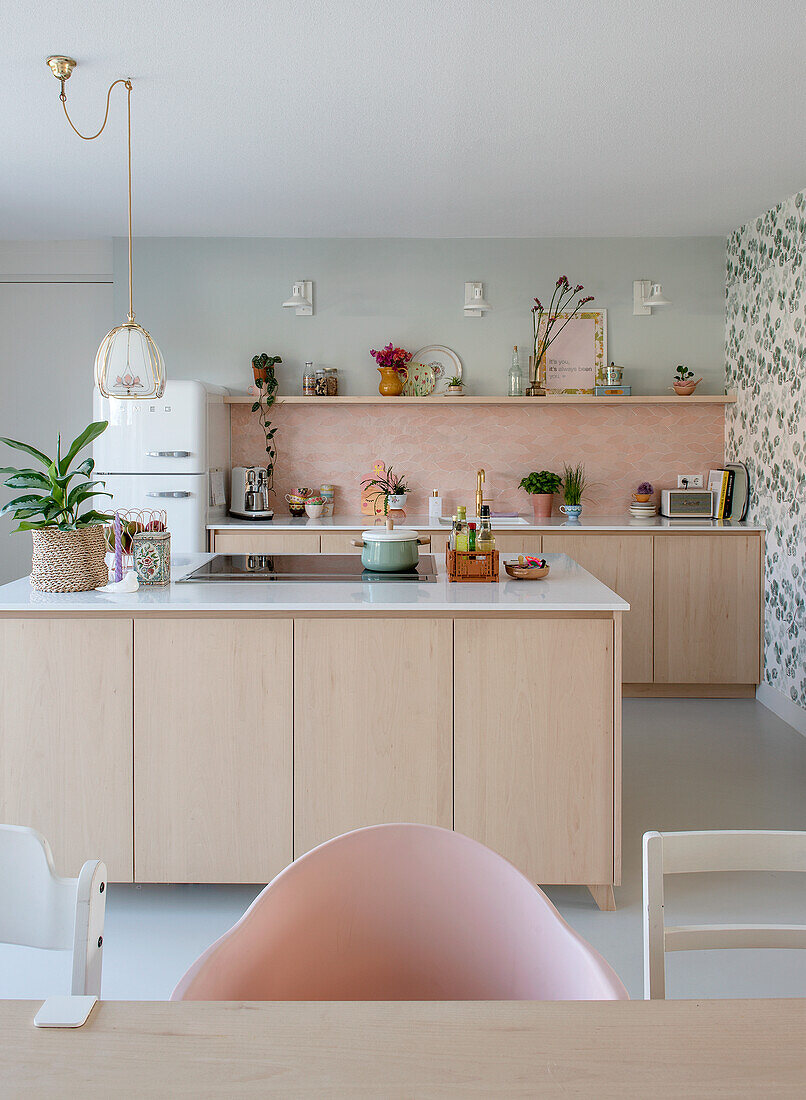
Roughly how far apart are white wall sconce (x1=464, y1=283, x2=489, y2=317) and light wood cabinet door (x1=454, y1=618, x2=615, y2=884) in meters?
2.98

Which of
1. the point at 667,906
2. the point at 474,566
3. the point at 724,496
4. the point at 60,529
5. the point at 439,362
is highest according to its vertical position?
the point at 439,362

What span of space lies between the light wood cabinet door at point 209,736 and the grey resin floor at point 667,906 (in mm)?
194

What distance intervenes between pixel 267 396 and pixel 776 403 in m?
2.80

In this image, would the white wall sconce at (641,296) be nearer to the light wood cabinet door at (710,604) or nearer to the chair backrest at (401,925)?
the light wood cabinet door at (710,604)

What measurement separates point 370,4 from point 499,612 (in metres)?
1.75

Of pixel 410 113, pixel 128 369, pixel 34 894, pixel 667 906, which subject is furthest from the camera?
pixel 410 113

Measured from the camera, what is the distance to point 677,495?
211 inches

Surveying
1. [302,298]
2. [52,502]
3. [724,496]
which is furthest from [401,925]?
[302,298]

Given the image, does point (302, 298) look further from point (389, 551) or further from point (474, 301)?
point (389, 551)

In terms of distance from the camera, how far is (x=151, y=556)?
296cm

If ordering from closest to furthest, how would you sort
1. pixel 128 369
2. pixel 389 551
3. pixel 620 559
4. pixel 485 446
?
pixel 128 369
pixel 389 551
pixel 620 559
pixel 485 446

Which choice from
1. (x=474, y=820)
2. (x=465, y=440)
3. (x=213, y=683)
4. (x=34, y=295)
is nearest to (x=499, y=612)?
(x=474, y=820)

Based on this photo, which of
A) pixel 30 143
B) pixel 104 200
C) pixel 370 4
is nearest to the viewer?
pixel 370 4

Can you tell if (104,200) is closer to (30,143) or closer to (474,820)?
(30,143)
